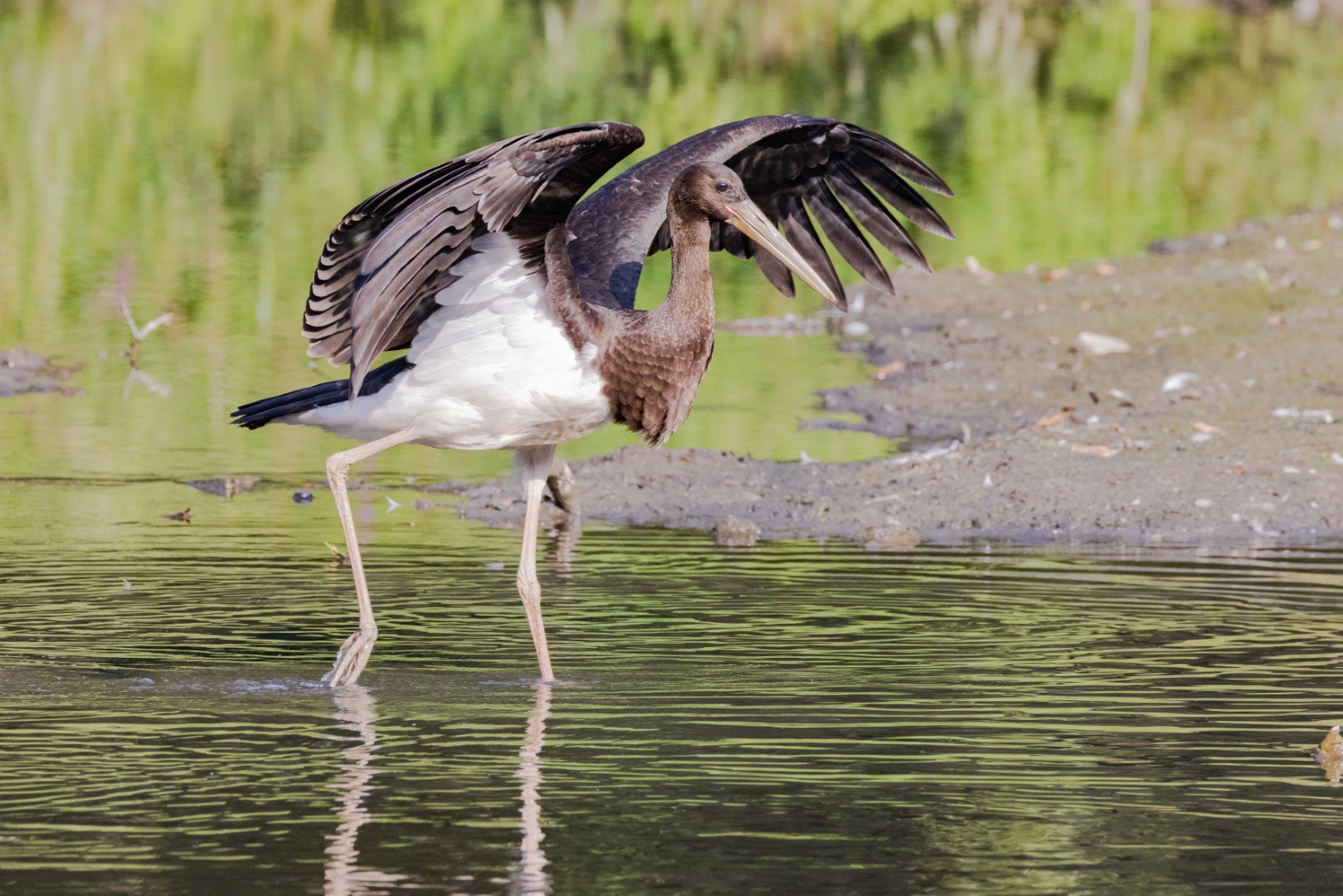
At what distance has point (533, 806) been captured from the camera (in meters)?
5.19

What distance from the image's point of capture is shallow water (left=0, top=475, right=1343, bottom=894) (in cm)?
479

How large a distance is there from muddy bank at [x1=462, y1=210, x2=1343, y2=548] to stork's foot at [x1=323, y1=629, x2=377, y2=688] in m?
2.69

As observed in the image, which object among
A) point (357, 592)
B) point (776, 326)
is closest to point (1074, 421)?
point (776, 326)

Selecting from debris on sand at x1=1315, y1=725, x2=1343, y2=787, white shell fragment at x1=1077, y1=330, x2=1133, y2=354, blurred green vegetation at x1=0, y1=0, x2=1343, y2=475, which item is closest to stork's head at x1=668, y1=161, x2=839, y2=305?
debris on sand at x1=1315, y1=725, x2=1343, y2=787

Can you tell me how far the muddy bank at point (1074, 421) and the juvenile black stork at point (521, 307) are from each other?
1696 millimetres

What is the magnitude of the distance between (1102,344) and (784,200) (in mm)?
4674

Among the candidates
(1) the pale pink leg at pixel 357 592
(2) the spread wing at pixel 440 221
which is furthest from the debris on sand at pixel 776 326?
(2) the spread wing at pixel 440 221

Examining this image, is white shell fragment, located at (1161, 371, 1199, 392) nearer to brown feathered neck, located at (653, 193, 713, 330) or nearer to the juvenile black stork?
the juvenile black stork

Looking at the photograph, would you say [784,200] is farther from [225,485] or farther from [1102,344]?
[1102,344]

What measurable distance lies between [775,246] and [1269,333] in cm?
617

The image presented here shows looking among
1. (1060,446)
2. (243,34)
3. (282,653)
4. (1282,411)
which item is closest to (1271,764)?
(282,653)

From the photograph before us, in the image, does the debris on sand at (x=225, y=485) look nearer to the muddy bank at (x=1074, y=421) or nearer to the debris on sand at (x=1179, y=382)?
the muddy bank at (x=1074, y=421)

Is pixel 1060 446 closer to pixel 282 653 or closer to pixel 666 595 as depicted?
pixel 666 595

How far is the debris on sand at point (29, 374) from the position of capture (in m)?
12.1
